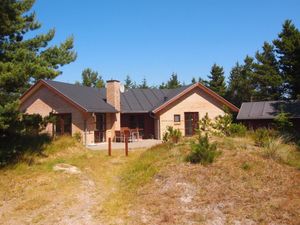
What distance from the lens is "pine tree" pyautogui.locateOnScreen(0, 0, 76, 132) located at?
12617mm

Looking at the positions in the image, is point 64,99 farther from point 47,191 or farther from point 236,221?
point 236,221

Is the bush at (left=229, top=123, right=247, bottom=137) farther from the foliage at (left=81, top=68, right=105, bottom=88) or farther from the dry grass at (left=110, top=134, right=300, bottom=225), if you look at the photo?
the foliage at (left=81, top=68, right=105, bottom=88)

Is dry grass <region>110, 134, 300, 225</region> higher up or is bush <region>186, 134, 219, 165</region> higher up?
bush <region>186, 134, 219, 165</region>

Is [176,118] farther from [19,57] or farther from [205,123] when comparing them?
[19,57]

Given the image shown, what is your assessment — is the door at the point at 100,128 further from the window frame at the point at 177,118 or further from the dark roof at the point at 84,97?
the window frame at the point at 177,118

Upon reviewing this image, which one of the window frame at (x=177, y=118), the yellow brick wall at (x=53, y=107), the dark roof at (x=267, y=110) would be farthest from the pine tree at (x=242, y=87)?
the yellow brick wall at (x=53, y=107)

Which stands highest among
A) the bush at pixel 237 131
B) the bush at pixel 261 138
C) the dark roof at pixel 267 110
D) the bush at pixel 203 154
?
the dark roof at pixel 267 110

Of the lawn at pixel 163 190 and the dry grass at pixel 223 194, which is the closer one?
the dry grass at pixel 223 194

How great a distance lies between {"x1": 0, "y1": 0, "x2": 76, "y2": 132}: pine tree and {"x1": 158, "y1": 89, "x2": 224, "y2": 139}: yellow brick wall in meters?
12.8

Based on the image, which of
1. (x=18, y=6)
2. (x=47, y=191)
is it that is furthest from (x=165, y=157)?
(x=18, y=6)

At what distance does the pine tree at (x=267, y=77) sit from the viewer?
131 feet

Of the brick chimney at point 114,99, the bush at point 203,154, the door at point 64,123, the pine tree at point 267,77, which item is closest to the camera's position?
the bush at point 203,154

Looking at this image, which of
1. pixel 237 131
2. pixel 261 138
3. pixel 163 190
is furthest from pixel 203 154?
pixel 237 131

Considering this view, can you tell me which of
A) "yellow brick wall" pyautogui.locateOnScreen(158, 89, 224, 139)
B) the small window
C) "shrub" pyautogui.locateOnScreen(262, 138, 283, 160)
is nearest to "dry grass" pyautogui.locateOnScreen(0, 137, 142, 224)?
"shrub" pyautogui.locateOnScreen(262, 138, 283, 160)
